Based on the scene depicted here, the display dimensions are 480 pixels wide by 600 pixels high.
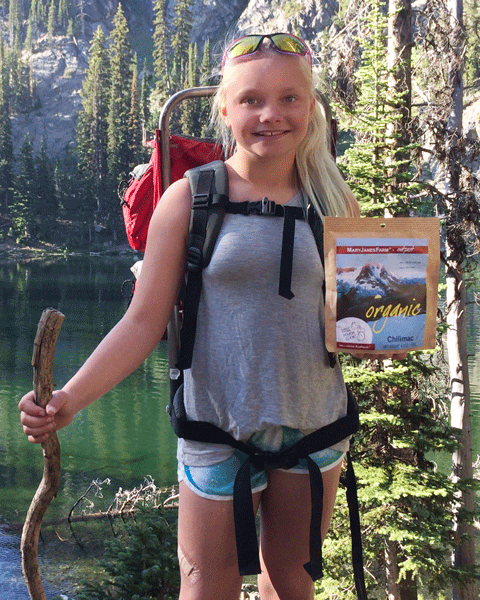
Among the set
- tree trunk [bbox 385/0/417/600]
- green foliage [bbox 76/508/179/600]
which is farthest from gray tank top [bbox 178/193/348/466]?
tree trunk [bbox 385/0/417/600]

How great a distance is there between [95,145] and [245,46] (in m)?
55.9

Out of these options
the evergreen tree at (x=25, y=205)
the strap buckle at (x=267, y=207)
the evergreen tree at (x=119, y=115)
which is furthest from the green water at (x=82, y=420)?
the evergreen tree at (x=119, y=115)

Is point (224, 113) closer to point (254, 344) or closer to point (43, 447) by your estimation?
point (254, 344)

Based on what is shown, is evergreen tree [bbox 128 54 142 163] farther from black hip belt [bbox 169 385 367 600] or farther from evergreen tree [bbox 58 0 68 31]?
black hip belt [bbox 169 385 367 600]

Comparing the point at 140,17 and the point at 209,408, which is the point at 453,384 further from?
the point at 140,17

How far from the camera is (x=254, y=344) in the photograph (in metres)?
1.52

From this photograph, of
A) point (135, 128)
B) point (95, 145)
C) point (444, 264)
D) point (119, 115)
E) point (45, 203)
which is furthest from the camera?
point (119, 115)

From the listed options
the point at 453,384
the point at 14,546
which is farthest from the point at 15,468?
the point at 453,384

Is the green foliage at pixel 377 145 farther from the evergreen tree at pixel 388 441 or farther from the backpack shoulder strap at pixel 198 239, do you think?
the backpack shoulder strap at pixel 198 239

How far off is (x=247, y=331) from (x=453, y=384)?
21.0ft

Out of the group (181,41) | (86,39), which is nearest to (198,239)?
(181,41)

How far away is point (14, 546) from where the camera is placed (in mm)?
9305

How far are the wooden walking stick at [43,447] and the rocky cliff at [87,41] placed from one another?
74.3m

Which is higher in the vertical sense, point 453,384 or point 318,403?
point 318,403
